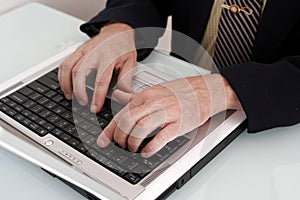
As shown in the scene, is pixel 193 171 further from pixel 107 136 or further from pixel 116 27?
A: pixel 116 27

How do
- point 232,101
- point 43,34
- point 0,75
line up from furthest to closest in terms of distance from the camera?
point 43,34 → point 0,75 → point 232,101

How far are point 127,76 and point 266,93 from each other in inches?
9.2

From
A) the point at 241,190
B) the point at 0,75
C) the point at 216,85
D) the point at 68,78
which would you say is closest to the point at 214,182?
the point at 241,190

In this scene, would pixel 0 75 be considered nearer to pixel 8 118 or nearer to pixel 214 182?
pixel 8 118

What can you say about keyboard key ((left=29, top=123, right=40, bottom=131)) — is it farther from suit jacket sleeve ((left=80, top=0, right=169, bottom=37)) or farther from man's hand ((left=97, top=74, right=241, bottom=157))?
suit jacket sleeve ((left=80, top=0, right=169, bottom=37))

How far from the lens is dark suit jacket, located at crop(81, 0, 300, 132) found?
2.31ft

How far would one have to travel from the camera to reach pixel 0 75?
89 centimetres

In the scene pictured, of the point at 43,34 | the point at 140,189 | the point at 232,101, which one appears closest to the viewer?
the point at 140,189

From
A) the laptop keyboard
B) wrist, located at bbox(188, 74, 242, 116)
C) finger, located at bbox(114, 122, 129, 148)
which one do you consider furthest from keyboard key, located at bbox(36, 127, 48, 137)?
wrist, located at bbox(188, 74, 242, 116)

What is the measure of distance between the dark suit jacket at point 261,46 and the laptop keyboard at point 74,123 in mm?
129

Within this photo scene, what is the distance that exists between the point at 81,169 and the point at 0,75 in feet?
1.18

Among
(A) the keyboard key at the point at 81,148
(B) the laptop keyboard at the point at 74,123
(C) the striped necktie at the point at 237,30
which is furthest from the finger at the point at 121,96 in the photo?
(C) the striped necktie at the point at 237,30

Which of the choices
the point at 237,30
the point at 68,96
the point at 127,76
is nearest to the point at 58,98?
the point at 68,96

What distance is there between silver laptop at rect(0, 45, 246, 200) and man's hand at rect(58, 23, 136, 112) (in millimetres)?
16
